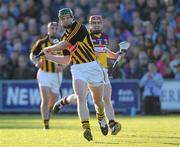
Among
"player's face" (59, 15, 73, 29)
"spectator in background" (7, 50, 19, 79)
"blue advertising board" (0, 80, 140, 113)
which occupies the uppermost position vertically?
"player's face" (59, 15, 73, 29)

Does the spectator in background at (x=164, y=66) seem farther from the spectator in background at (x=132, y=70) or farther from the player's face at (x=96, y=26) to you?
the player's face at (x=96, y=26)

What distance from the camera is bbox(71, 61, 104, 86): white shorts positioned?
13070 mm

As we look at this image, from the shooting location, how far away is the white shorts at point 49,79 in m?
17.4

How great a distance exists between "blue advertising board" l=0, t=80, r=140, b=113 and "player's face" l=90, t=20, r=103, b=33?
376 inches

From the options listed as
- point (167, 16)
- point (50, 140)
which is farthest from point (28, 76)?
point (50, 140)

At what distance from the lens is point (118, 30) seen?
87.0 feet

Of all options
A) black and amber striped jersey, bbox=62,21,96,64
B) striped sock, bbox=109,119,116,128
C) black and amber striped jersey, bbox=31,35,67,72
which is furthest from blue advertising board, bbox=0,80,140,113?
black and amber striped jersey, bbox=62,21,96,64

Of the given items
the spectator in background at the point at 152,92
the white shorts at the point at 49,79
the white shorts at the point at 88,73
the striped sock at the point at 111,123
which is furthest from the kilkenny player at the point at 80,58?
the spectator in background at the point at 152,92

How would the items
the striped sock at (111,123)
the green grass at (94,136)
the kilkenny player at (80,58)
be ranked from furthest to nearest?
1. the striped sock at (111,123)
2. the kilkenny player at (80,58)
3. the green grass at (94,136)

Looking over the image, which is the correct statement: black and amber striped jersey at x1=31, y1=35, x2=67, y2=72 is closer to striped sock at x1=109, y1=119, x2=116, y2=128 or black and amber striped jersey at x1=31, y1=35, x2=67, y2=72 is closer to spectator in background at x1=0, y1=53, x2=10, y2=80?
striped sock at x1=109, y1=119, x2=116, y2=128

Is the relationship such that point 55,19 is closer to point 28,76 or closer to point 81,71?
point 28,76

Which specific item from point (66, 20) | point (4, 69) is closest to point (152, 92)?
point (4, 69)

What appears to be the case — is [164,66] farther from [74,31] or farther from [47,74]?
[74,31]

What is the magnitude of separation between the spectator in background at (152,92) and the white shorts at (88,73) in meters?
10.4
